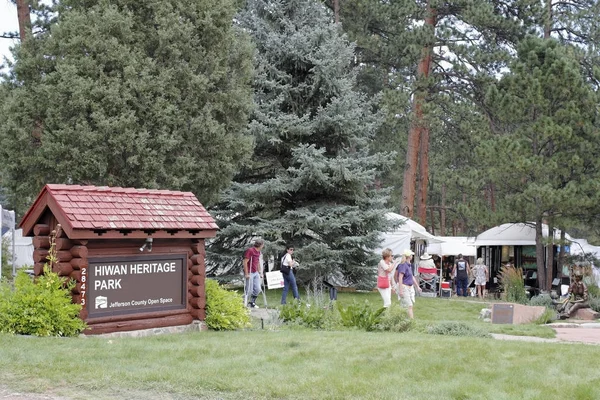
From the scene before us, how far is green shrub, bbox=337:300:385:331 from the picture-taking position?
13.0 meters

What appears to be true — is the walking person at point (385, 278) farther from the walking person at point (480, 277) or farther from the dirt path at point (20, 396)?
the walking person at point (480, 277)

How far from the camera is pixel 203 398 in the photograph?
7.50 m

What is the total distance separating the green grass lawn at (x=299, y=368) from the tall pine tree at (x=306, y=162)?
462 inches

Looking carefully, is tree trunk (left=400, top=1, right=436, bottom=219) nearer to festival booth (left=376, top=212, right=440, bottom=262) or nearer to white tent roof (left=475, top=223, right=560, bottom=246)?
white tent roof (left=475, top=223, right=560, bottom=246)

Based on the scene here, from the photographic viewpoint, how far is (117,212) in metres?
11.5

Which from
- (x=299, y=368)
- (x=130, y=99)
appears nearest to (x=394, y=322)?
(x=299, y=368)

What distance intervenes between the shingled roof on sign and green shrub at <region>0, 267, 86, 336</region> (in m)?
0.80

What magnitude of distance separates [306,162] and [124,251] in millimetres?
11312

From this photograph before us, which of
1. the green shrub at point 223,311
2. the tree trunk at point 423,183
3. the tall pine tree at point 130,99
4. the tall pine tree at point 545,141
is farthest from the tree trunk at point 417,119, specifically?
the green shrub at point 223,311

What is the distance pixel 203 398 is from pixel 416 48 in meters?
25.1

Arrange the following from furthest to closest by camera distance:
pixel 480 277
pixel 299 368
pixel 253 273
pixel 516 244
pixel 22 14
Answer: pixel 516 244
pixel 480 277
pixel 22 14
pixel 253 273
pixel 299 368

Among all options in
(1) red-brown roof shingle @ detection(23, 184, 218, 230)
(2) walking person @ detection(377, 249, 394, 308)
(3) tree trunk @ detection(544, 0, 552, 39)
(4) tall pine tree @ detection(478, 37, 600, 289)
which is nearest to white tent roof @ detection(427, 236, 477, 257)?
(4) tall pine tree @ detection(478, 37, 600, 289)

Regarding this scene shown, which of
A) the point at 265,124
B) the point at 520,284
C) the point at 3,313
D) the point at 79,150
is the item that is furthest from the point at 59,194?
the point at 520,284

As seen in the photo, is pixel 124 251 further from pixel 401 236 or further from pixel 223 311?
pixel 401 236
